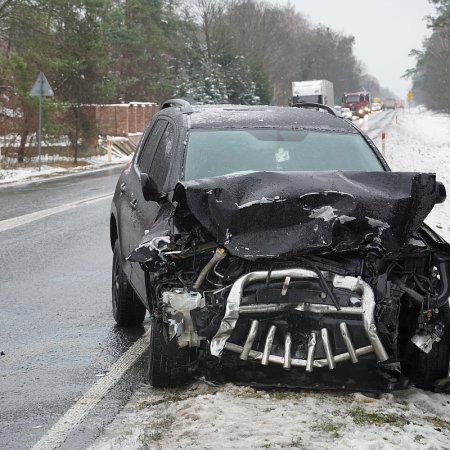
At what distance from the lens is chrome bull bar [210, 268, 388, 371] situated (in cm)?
487

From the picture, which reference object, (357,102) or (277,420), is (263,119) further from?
(357,102)

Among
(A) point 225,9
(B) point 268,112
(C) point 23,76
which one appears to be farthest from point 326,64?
(B) point 268,112

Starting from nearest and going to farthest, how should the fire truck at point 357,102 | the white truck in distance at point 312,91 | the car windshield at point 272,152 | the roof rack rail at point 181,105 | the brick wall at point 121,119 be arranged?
the car windshield at point 272,152, the roof rack rail at point 181,105, the brick wall at point 121,119, the white truck in distance at point 312,91, the fire truck at point 357,102

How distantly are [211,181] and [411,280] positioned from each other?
1.31 meters

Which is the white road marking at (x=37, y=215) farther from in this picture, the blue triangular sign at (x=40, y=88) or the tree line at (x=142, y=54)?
the tree line at (x=142, y=54)

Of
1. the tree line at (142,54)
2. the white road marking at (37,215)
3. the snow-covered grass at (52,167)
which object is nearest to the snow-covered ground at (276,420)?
the white road marking at (37,215)

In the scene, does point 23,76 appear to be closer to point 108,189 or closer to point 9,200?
point 108,189

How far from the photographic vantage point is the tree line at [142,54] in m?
30.5

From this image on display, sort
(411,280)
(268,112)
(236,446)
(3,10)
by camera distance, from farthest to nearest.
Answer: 1. (3,10)
2. (268,112)
3. (411,280)
4. (236,446)

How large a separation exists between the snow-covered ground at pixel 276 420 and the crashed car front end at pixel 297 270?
0.71ft

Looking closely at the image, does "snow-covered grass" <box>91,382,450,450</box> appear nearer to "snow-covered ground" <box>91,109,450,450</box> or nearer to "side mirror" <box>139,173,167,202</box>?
"snow-covered ground" <box>91,109,450,450</box>

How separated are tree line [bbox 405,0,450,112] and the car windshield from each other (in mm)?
41335

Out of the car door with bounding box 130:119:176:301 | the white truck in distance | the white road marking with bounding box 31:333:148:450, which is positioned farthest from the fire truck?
the white road marking with bounding box 31:333:148:450

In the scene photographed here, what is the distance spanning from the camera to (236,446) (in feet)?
13.9
